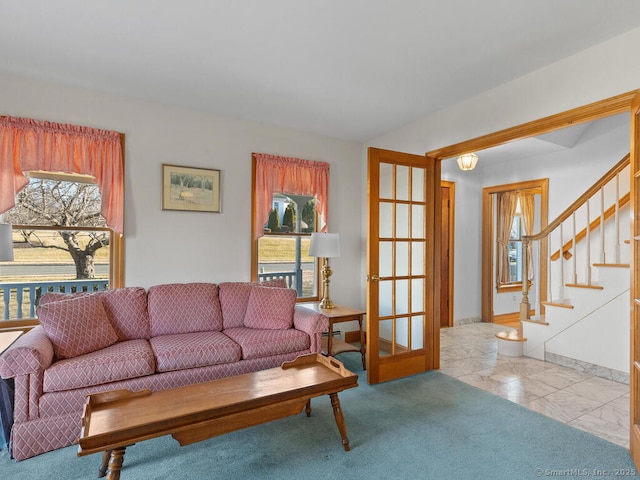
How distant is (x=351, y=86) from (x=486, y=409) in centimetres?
277

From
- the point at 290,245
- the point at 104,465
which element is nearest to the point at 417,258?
the point at 290,245

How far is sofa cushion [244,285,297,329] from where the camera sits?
130 inches

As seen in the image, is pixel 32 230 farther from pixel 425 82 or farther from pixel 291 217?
pixel 425 82

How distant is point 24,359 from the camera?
82.7 inches

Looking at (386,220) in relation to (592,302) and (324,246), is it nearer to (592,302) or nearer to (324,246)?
(324,246)

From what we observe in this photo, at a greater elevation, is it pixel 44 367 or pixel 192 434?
pixel 44 367

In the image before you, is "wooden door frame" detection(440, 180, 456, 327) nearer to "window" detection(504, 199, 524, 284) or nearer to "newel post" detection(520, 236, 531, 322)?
"newel post" detection(520, 236, 531, 322)

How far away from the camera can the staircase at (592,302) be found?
11.5 feet

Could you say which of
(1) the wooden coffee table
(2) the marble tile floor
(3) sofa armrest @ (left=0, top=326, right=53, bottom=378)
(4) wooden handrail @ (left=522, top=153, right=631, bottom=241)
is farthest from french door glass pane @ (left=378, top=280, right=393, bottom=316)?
(3) sofa armrest @ (left=0, top=326, right=53, bottom=378)

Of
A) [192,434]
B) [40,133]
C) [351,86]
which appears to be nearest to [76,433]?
[192,434]

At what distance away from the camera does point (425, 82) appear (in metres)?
2.98

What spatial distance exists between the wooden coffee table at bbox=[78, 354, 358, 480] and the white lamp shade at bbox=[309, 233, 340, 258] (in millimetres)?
1580

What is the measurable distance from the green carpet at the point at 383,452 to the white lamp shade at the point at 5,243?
1198 millimetres

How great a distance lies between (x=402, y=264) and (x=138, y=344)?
2.34 m
